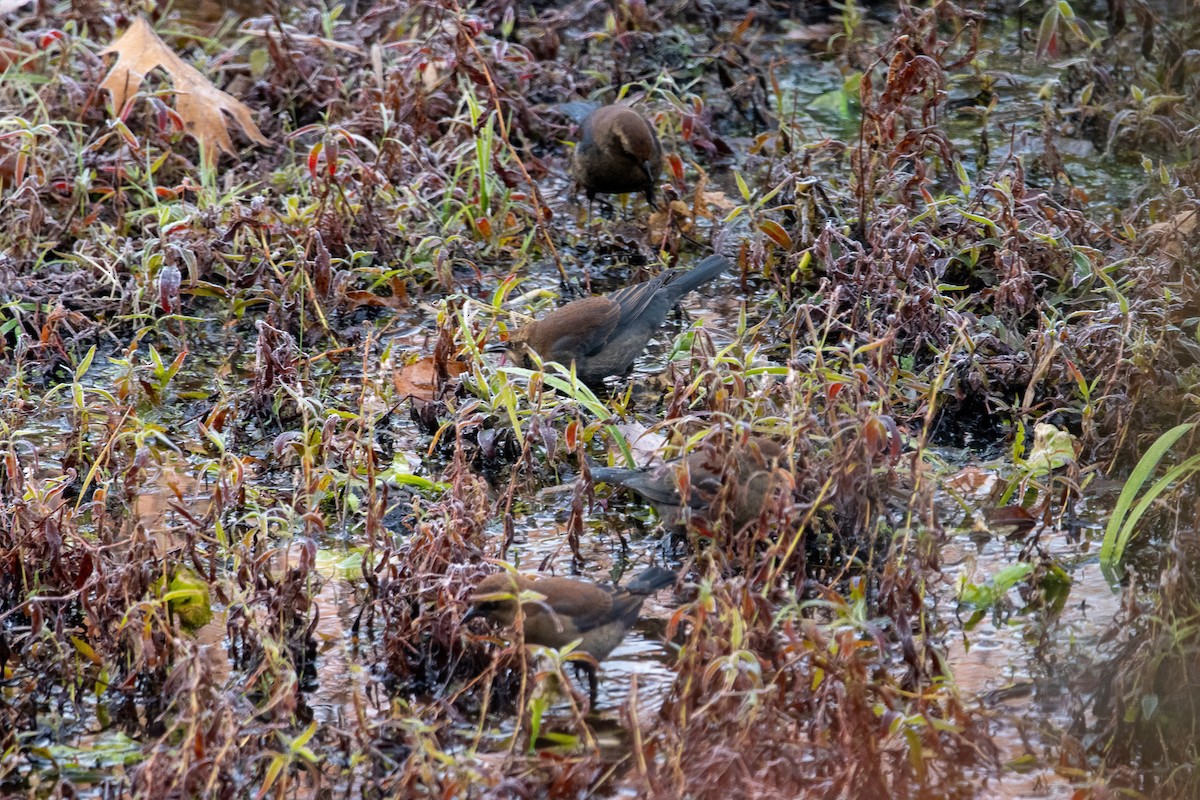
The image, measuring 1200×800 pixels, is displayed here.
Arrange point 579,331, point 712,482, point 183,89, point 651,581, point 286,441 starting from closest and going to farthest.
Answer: point 651,581 < point 712,482 < point 286,441 < point 579,331 < point 183,89

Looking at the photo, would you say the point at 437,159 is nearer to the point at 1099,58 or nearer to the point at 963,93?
the point at 963,93

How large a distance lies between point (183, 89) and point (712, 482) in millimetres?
4556

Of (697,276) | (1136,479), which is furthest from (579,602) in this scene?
(697,276)

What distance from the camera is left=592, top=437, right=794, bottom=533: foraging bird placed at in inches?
164

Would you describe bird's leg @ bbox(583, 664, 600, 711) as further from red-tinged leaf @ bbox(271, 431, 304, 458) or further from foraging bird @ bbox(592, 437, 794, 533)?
red-tinged leaf @ bbox(271, 431, 304, 458)

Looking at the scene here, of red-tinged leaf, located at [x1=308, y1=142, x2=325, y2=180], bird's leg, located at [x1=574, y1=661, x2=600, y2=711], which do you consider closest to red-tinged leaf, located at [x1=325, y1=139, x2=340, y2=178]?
red-tinged leaf, located at [x1=308, y1=142, x2=325, y2=180]

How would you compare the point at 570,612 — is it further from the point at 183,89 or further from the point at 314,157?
the point at 183,89

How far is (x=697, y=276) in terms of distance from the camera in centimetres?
626

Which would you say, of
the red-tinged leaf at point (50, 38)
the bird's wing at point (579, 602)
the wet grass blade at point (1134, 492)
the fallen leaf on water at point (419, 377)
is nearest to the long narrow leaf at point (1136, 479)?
the wet grass blade at point (1134, 492)

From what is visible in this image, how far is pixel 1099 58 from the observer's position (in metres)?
8.11

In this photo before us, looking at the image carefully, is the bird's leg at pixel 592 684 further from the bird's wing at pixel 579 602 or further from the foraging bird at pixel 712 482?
the foraging bird at pixel 712 482

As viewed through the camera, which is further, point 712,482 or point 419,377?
point 419,377

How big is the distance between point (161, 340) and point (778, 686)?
378 cm

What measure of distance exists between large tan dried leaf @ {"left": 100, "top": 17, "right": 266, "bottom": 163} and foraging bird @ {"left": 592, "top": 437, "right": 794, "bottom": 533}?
3.64m
